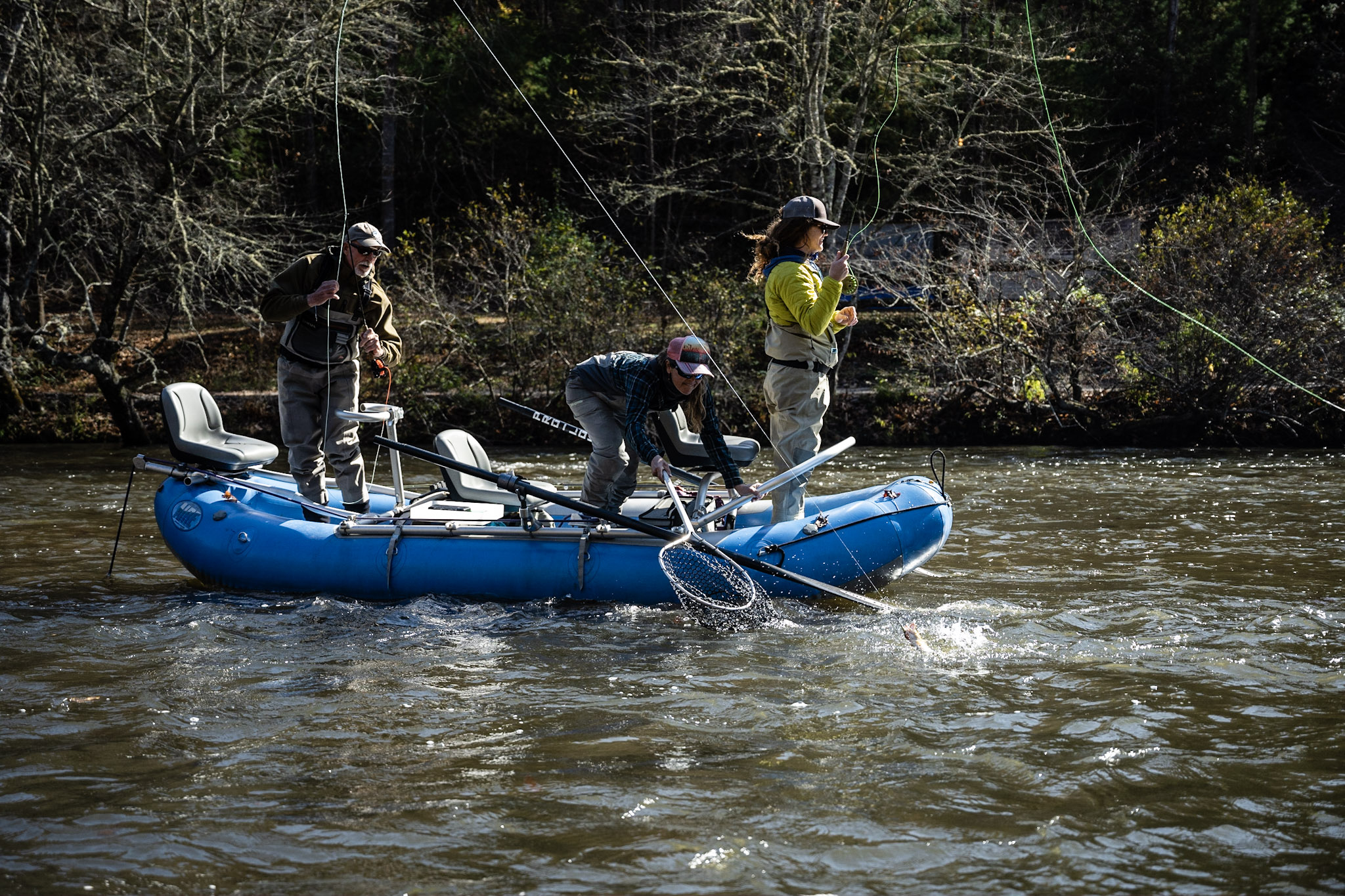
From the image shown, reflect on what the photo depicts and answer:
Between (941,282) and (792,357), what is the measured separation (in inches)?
410

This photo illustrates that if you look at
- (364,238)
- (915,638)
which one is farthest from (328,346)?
(915,638)

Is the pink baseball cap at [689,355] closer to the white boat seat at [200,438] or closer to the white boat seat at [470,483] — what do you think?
the white boat seat at [470,483]

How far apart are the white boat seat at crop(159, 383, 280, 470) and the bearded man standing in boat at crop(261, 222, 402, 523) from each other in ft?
1.25

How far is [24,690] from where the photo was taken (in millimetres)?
5746

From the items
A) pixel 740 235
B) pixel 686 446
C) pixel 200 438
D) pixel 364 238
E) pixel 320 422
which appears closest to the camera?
pixel 686 446

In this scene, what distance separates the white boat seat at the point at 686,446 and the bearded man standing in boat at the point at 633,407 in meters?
0.09

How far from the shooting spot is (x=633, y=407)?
6688mm

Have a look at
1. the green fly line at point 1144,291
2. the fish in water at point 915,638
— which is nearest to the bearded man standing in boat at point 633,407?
the fish in water at point 915,638

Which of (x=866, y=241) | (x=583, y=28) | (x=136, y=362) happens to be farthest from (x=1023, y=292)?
(x=136, y=362)

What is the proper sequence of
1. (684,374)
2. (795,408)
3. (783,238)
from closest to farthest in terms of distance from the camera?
(684,374) < (783,238) < (795,408)

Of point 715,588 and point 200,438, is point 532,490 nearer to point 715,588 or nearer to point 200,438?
point 715,588

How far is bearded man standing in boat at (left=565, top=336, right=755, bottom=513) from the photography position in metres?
6.54

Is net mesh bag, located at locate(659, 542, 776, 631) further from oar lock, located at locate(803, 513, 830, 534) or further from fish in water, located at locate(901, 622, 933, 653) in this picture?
fish in water, located at locate(901, 622, 933, 653)

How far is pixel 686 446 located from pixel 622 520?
0.62 metres
